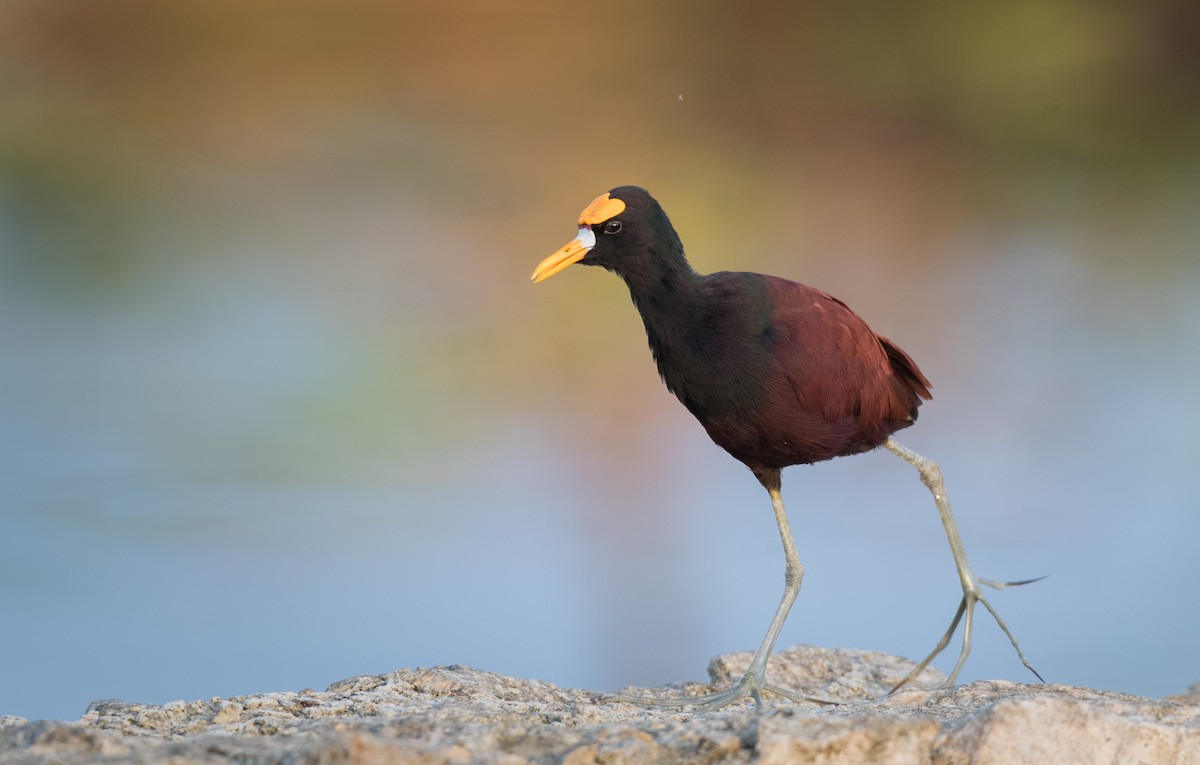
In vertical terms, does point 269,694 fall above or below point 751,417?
below

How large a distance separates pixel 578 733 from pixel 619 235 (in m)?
1.93

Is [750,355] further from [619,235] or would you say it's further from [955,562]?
[955,562]

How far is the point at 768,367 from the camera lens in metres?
4.07

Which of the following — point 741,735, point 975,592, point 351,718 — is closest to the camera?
point 741,735

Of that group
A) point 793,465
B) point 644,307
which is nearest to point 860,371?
point 793,465

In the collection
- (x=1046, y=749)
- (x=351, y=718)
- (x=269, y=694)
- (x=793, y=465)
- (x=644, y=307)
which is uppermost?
(x=644, y=307)

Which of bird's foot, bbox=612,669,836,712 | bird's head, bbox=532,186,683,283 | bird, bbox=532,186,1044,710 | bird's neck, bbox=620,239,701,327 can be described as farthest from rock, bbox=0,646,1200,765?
bird's head, bbox=532,186,683,283

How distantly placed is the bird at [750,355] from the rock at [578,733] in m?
0.86

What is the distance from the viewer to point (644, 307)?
422 centimetres

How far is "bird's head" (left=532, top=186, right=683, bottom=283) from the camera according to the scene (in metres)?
4.22

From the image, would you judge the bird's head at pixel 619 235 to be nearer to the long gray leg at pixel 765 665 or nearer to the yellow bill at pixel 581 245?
the yellow bill at pixel 581 245

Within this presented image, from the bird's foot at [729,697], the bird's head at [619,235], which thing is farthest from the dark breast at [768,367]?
the bird's foot at [729,697]

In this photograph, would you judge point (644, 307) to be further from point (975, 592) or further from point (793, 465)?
point (975, 592)

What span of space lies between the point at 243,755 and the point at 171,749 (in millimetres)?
139
